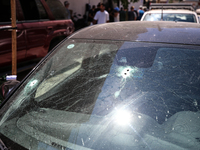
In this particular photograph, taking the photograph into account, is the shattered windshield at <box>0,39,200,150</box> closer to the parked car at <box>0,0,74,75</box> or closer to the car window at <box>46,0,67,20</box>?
the parked car at <box>0,0,74,75</box>

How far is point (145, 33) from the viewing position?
7.17ft

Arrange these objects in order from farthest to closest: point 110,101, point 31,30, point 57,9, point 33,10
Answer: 1. point 57,9
2. point 33,10
3. point 31,30
4. point 110,101

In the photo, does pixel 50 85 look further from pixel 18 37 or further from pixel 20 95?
pixel 18 37

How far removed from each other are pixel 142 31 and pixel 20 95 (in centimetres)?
116

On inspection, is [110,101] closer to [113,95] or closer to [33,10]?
[113,95]

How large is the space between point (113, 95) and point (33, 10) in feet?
13.7

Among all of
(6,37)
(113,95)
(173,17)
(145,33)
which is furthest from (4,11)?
(173,17)

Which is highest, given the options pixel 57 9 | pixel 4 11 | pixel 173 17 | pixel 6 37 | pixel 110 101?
pixel 4 11

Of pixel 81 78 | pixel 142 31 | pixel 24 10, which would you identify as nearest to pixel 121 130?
pixel 81 78

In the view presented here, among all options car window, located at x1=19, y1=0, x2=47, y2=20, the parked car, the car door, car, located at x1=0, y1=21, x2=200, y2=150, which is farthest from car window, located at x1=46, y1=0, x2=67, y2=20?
car, located at x1=0, y1=21, x2=200, y2=150

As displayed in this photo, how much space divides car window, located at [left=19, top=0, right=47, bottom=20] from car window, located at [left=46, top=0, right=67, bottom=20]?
1.31 feet

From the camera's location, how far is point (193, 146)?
1418 mm

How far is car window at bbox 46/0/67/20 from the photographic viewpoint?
6.00m

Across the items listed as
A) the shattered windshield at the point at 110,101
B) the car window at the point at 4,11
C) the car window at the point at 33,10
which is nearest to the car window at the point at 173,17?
the car window at the point at 33,10
